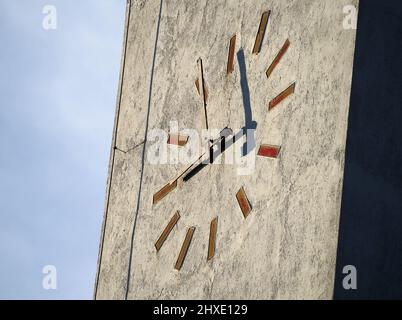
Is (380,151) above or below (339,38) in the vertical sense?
below

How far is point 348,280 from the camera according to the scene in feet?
19.4

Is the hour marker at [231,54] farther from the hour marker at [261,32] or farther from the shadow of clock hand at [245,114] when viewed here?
the hour marker at [261,32]

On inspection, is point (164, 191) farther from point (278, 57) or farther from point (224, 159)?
point (278, 57)

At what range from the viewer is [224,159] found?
6.74 metres

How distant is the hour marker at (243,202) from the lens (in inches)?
254

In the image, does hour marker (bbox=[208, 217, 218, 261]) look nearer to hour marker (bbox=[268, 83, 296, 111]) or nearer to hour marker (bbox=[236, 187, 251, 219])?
hour marker (bbox=[236, 187, 251, 219])

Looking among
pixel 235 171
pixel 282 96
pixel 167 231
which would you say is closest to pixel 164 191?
pixel 167 231

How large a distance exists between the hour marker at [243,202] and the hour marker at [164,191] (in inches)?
28.8

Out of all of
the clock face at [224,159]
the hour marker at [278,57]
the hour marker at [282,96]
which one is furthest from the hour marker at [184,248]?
the hour marker at [278,57]

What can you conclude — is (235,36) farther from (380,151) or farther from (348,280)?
(348,280)
